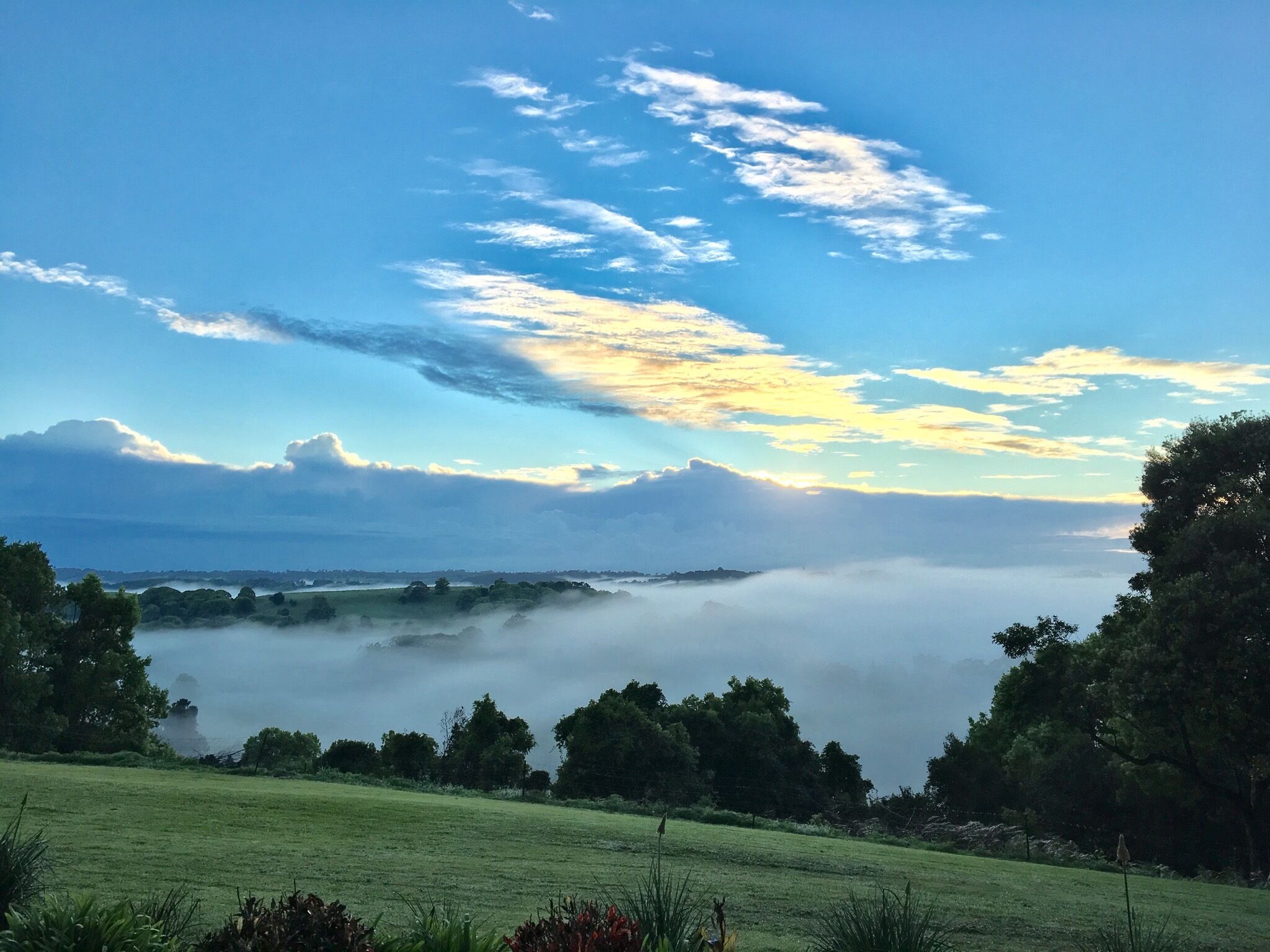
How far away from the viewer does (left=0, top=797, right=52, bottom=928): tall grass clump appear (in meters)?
7.13

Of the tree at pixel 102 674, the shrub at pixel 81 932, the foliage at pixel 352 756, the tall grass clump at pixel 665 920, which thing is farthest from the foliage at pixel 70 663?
the tall grass clump at pixel 665 920

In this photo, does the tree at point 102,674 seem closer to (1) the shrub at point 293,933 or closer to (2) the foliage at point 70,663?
(2) the foliage at point 70,663

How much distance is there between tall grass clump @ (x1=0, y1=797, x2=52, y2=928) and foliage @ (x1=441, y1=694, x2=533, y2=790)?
41.2 meters

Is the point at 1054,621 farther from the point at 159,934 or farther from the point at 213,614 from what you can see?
the point at 213,614

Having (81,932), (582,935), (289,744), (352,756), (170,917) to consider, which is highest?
(582,935)

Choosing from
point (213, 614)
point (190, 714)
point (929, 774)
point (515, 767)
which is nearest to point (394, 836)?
point (515, 767)

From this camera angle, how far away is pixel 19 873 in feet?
23.9

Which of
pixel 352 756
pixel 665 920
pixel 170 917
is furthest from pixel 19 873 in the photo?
pixel 352 756

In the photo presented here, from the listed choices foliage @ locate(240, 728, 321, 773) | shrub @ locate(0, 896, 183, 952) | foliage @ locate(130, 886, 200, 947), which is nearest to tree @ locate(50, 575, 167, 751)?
foliage @ locate(240, 728, 321, 773)

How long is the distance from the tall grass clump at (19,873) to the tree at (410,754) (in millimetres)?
42941

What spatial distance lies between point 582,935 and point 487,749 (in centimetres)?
4704

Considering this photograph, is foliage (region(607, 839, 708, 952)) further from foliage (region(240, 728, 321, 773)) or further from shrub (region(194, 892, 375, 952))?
foliage (region(240, 728, 321, 773))

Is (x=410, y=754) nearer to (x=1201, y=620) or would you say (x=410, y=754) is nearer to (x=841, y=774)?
(x=841, y=774)

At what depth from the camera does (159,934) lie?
600 cm
